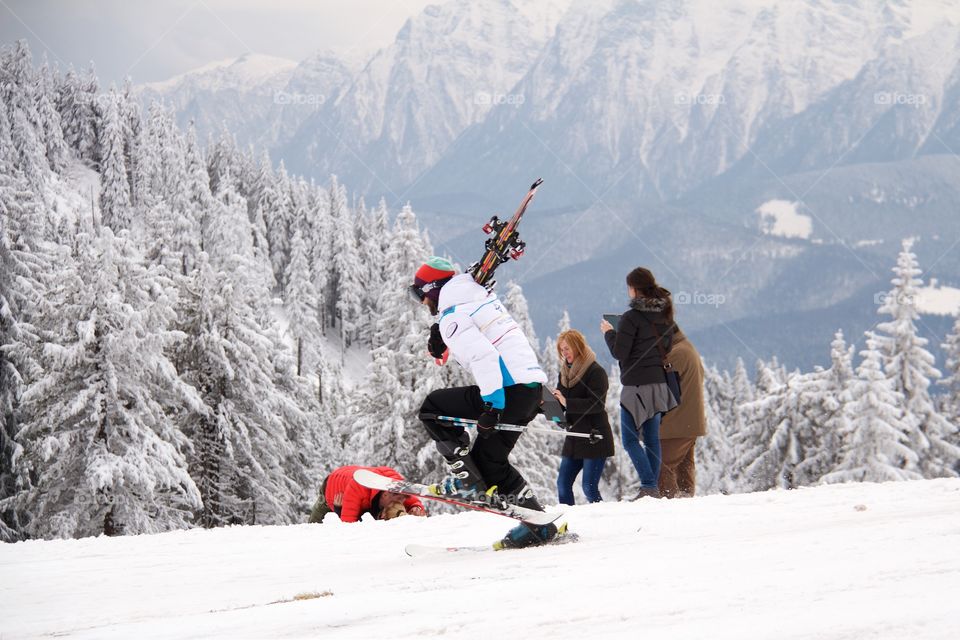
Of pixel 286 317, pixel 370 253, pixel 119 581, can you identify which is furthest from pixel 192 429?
pixel 370 253

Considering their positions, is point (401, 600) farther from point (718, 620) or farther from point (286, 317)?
point (286, 317)

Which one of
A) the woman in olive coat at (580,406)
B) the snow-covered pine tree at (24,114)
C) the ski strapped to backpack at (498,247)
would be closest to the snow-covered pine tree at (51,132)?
the snow-covered pine tree at (24,114)

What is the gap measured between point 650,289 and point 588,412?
188 centimetres

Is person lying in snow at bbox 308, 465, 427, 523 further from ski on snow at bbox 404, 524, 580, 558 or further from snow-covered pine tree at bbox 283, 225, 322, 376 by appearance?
snow-covered pine tree at bbox 283, 225, 322, 376

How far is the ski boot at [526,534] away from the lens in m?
7.39

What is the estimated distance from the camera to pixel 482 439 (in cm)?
734

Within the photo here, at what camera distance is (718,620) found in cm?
411

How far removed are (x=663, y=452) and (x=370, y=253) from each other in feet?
255

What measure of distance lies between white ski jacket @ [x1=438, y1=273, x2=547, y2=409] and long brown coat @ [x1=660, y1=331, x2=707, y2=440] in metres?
4.07

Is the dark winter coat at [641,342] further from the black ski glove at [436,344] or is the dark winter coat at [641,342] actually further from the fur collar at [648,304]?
the black ski glove at [436,344]

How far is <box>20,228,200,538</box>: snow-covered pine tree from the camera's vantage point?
22.0m

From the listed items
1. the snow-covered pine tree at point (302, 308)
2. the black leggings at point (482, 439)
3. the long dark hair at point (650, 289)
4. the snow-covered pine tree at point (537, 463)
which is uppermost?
the snow-covered pine tree at point (302, 308)

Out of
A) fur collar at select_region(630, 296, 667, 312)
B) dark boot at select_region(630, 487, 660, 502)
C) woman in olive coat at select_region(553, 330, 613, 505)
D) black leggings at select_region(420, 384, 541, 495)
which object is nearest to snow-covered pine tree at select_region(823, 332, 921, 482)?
woman in olive coat at select_region(553, 330, 613, 505)

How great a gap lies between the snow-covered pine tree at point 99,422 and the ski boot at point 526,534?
1645cm
